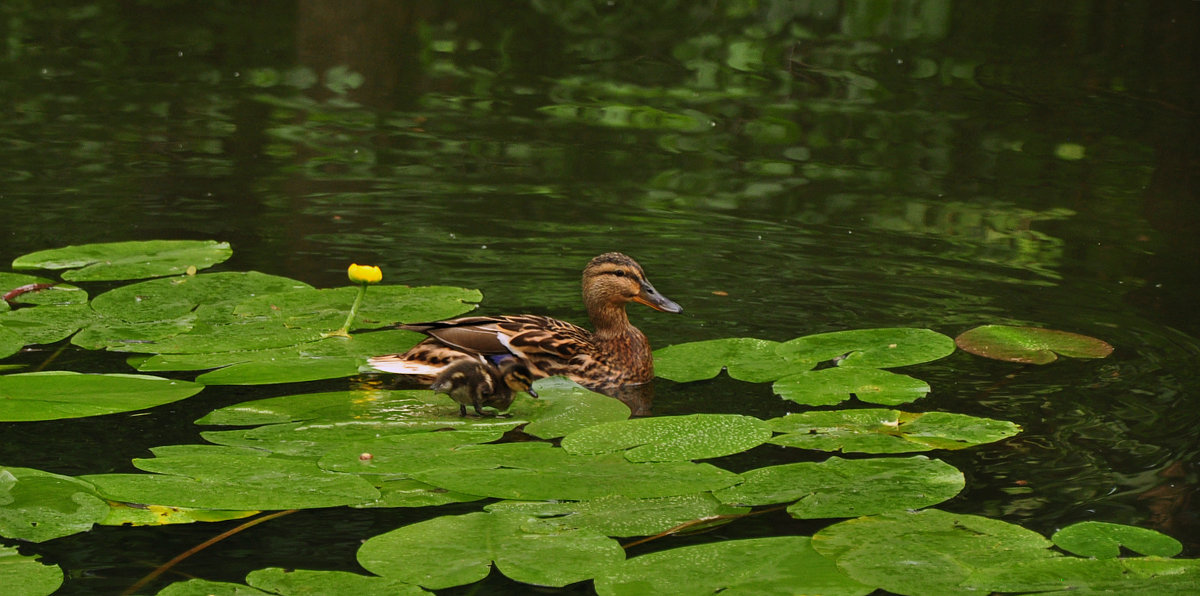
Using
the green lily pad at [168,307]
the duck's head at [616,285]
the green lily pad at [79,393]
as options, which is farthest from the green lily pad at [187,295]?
the duck's head at [616,285]

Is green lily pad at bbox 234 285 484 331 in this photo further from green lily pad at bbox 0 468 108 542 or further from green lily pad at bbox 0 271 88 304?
green lily pad at bbox 0 468 108 542

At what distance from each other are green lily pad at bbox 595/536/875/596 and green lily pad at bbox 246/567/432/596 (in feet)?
1.66

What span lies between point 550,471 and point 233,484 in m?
0.93

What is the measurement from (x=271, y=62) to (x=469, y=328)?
7.82m

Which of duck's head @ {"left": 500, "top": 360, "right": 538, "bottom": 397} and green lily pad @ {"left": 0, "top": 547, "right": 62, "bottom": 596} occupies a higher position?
duck's head @ {"left": 500, "top": 360, "right": 538, "bottom": 397}

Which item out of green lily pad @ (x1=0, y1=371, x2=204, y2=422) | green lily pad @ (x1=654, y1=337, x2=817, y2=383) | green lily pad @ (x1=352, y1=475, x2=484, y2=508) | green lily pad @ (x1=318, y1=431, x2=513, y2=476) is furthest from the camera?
green lily pad @ (x1=654, y1=337, x2=817, y2=383)

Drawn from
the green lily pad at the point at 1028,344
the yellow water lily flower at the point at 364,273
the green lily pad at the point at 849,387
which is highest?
the yellow water lily flower at the point at 364,273

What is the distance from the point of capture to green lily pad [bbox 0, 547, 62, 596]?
3.37m

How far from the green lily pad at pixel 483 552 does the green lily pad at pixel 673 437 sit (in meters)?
0.69

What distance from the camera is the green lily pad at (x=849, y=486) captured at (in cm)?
399

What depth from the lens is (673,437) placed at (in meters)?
4.59

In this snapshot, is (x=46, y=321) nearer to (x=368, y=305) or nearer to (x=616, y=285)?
(x=368, y=305)

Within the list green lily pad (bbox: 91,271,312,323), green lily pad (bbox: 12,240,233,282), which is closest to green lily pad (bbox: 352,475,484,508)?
green lily pad (bbox: 91,271,312,323)

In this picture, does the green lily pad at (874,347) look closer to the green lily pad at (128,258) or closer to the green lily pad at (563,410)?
the green lily pad at (563,410)
